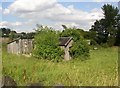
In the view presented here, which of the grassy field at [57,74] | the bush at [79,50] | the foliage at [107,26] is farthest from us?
the foliage at [107,26]

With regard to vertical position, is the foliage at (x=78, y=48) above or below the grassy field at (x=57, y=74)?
below

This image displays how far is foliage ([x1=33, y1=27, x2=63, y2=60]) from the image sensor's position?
16594mm

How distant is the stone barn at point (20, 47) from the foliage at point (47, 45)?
158 cm

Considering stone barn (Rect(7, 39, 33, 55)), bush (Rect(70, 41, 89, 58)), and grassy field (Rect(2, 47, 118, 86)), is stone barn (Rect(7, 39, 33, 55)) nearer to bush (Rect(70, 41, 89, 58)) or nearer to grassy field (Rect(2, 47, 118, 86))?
bush (Rect(70, 41, 89, 58))

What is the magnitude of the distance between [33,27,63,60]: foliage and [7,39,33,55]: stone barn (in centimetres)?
158

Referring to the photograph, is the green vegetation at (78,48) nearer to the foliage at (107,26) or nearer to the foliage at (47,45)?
the foliage at (47,45)

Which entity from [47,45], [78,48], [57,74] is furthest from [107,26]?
[57,74]

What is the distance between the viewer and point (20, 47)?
1962 centimetres

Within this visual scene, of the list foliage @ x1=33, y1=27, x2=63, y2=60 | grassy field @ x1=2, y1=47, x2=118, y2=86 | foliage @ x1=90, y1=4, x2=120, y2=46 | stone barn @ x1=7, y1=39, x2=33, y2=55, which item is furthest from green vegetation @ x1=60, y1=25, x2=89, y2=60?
foliage @ x1=90, y1=4, x2=120, y2=46

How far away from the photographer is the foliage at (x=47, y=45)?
16594mm

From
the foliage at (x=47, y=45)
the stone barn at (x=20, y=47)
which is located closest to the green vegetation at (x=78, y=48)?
the foliage at (x=47, y=45)

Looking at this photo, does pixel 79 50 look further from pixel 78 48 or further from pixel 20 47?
pixel 20 47

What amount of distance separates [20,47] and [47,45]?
3493mm

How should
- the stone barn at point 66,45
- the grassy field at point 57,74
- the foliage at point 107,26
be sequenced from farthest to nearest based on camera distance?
the foliage at point 107,26, the stone barn at point 66,45, the grassy field at point 57,74
